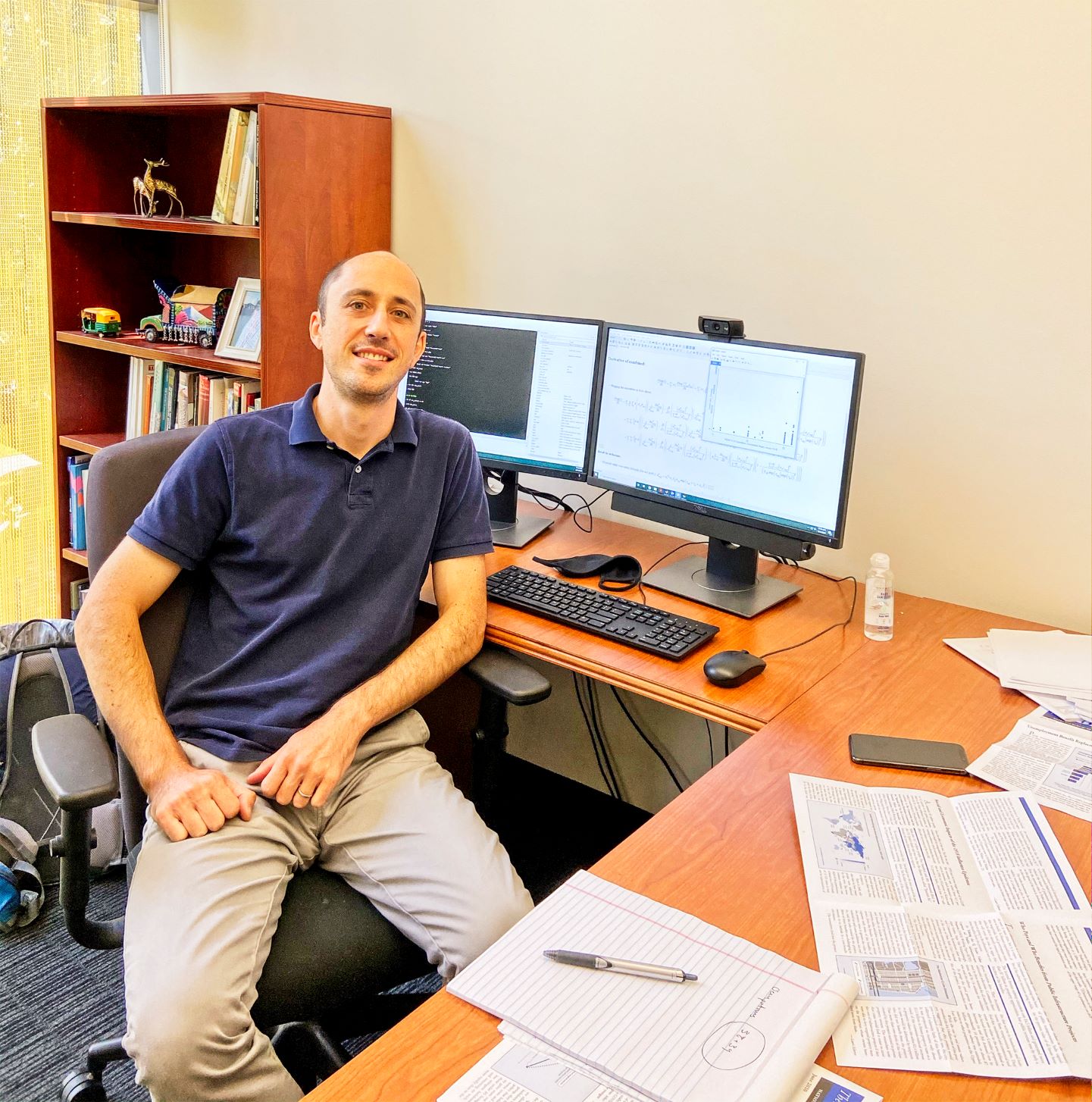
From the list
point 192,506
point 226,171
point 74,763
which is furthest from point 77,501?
point 74,763

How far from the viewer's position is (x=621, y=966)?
103cm

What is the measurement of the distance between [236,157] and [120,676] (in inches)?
61.3

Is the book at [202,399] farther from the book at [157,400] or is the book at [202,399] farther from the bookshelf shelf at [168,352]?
the book at [157,400]

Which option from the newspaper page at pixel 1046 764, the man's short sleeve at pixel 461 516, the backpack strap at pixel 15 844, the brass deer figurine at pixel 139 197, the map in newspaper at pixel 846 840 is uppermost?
the brass deer figurine at pixel 139 197

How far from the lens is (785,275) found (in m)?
2.21

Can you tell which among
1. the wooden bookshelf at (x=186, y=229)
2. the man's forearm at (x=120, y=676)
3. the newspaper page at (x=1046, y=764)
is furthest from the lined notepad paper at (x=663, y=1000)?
the wooden bookshelf at (x=186, y=229)

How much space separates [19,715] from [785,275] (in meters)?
1.94

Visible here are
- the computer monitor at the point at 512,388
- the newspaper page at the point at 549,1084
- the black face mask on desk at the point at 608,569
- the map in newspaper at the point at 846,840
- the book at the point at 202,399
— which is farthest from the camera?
the book at the point at 202,399

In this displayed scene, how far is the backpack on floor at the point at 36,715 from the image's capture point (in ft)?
7.58

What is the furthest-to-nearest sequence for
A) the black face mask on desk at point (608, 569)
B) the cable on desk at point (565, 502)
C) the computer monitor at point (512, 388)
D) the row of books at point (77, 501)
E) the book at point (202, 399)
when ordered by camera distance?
the row of books at point (77, 501) → the book at point (202, 399) → the cable on desk at point (565, 502) → the computer monitor at point (512, 388) → the black face mask on desk at point (608, 569)

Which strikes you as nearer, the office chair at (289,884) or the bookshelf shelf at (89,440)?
the office chair at (289,884)

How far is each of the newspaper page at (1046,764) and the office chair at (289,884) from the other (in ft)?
2.19

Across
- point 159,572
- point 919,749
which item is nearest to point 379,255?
point 159,572

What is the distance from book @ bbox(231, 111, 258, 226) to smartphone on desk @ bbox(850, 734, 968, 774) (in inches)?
78.1
